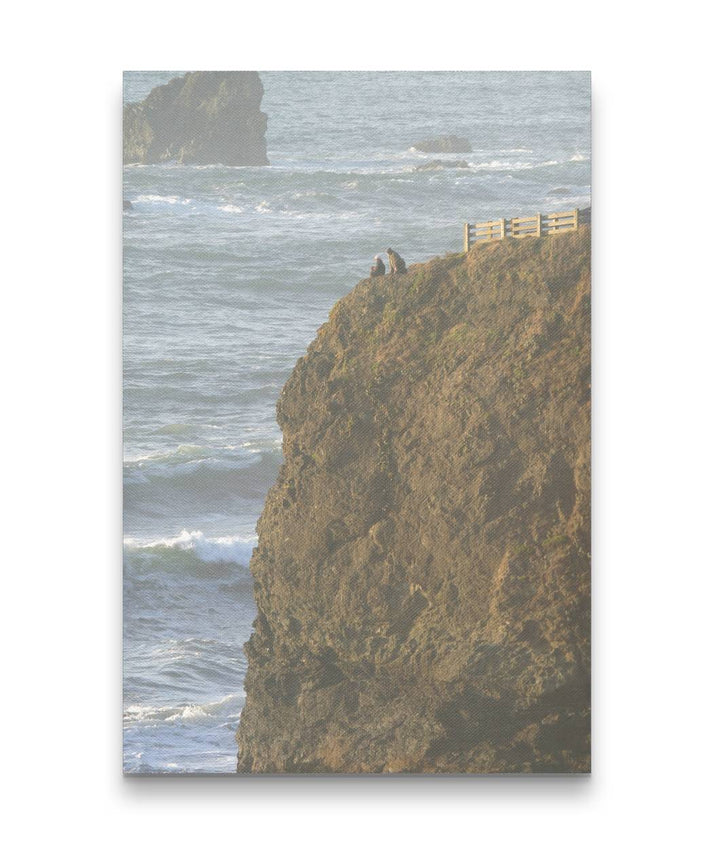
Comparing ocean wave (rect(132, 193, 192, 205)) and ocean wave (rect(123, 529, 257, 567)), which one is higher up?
ocean wave (rect(132, 193, 192, 205))

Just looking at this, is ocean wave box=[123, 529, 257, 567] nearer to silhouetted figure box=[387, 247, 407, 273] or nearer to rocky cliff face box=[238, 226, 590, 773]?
rocky cliff face box=[238, 226, 590, 773]

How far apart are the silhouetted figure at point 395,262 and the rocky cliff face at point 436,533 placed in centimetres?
6

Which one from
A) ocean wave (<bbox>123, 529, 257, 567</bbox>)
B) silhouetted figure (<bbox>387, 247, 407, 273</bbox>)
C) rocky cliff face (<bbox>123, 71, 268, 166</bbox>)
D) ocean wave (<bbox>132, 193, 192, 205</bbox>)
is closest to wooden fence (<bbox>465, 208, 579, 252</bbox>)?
silhouetted figure (<bbox>387, 247, 407, 273</bbox>)

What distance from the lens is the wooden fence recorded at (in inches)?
298

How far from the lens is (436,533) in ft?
24.8

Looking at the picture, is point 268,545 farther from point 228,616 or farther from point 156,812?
point 156,812

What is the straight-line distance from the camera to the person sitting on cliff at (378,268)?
25.3 ft

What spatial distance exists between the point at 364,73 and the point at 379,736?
4.06 metres

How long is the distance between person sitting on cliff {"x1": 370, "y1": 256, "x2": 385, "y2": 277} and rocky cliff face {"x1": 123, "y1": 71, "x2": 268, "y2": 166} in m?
0.96
